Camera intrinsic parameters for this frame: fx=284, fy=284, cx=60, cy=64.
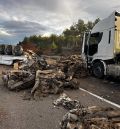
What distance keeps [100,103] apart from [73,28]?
4508 cm

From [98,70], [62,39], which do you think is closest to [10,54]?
[98,70]

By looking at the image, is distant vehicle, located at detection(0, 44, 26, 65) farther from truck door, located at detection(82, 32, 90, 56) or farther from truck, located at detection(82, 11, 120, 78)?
truck, located at detection(82, 11, 120, 78)

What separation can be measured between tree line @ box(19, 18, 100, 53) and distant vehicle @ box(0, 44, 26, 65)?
19731 mm

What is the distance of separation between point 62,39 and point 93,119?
5002cm

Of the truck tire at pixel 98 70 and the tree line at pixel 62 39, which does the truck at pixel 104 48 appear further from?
the tree line at pixel 62 39

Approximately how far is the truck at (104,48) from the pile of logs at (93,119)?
8.39 m

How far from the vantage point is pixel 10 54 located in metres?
23.5

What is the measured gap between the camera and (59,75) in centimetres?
1157

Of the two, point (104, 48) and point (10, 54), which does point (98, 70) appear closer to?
point (104, 48)

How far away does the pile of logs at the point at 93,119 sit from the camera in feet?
17.5

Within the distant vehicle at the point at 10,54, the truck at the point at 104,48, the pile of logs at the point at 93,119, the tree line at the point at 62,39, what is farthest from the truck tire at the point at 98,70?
the tree line at the point at 62,39

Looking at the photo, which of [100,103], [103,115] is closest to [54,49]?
[100,103]

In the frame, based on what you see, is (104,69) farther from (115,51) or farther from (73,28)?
(73,28)

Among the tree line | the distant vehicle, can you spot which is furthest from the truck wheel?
the tree line
